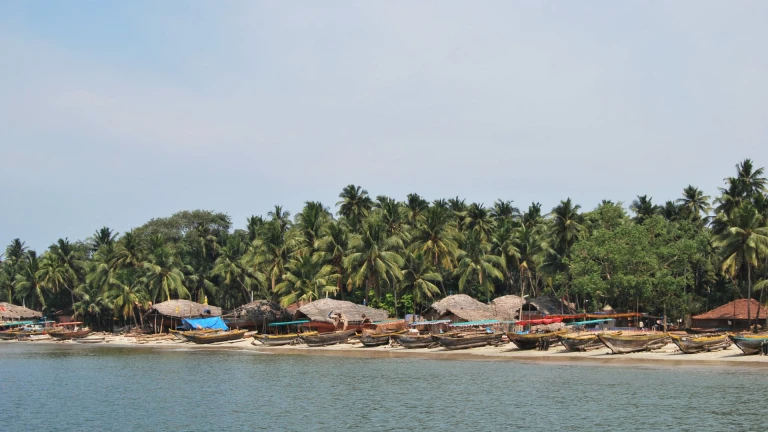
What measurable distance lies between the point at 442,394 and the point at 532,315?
30501mm

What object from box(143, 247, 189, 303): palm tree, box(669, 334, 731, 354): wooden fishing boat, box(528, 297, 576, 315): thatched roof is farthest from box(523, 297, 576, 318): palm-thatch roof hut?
box(143, 247, 189, 303): palm tree

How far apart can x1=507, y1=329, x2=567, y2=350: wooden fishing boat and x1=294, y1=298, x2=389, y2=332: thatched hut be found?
17037 mm

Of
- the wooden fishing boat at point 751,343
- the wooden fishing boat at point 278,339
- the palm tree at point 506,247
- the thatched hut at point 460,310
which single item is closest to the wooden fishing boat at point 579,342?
the wooden fishing boat at point 751,343

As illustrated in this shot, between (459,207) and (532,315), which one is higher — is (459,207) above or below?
above

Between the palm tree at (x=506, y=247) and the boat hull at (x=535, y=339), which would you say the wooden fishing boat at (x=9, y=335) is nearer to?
the palm tree at (x=506, y=247)

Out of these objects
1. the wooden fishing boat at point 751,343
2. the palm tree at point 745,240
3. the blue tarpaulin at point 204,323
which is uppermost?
the palm tree at point 745,240

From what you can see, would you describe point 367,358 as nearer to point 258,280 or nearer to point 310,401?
point 310,401

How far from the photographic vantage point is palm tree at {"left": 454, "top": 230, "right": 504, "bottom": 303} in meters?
64.2

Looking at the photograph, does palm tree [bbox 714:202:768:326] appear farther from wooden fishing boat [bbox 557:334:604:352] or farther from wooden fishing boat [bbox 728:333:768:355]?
wooden fishing boat [bbox 557:334:604:352]

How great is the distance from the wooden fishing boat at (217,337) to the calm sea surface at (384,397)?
54.0ft

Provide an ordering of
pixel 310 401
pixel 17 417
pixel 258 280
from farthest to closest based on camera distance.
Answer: pixel 258 280
pixel 310 401
pixel 17 417

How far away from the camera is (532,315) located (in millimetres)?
60812

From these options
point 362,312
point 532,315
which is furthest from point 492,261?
point 362,312

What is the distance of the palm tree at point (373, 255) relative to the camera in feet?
202
